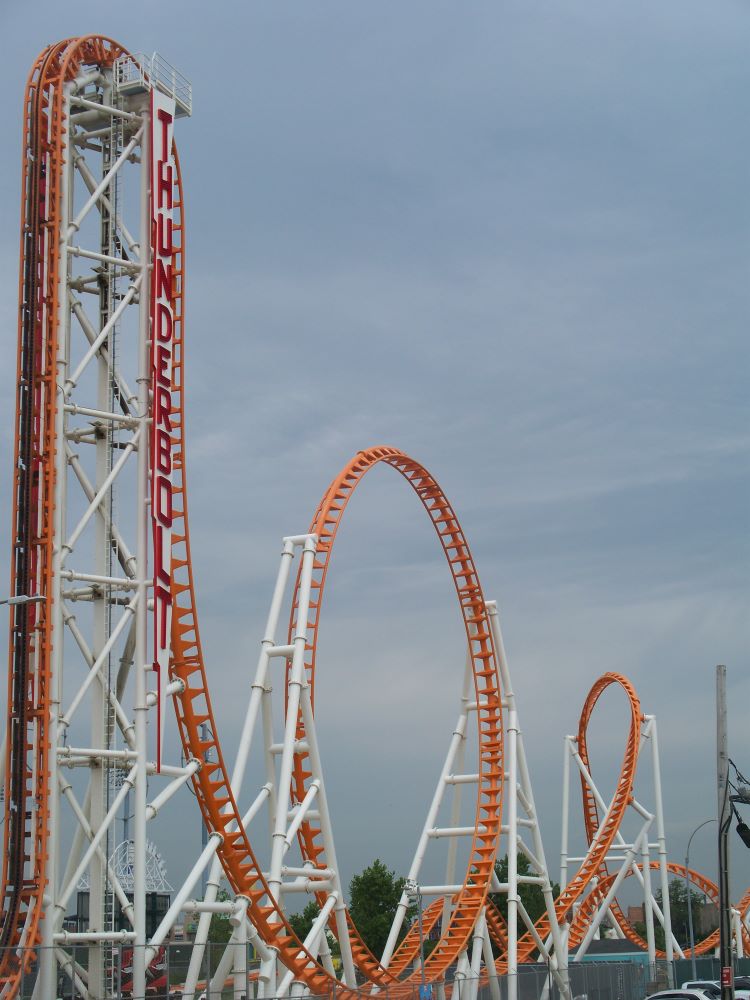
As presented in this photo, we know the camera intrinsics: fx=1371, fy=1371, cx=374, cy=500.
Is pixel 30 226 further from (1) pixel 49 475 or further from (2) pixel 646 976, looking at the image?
(2) pixel 646 976

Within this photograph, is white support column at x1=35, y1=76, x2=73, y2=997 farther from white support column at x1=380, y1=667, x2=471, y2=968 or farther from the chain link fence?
white support column at x1=380, y1=667, x2=471, y2=968

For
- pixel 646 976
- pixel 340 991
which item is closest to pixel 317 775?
pixel 340 991

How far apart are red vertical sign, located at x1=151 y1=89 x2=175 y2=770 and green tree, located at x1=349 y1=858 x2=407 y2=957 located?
4869cm

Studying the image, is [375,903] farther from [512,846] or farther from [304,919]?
[512,846]

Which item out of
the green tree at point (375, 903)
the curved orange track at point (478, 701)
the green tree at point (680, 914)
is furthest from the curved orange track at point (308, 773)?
the green tree at point (680, 914)

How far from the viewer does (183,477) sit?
24.1 m

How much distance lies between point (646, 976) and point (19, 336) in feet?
83.0

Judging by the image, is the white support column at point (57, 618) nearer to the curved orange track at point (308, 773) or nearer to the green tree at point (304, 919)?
the curved orange track at point (308, 773)

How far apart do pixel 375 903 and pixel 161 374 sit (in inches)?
2029

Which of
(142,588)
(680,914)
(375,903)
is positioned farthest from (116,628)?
(680,914)

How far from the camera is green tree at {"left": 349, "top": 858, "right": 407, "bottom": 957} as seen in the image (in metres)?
68.4

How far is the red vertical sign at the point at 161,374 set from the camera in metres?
22.9

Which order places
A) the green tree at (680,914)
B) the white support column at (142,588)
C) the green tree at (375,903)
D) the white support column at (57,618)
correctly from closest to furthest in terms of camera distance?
the white support column at (57,618) → the white support column at (142,588) → the green tree at (375,903) → the green tree at (680,914)

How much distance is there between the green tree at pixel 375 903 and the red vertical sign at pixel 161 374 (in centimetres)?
4869
